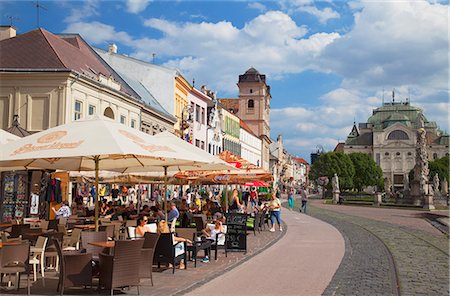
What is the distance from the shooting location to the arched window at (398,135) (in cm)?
15576

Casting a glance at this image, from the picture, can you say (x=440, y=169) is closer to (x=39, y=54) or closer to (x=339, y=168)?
(x=339, y=168)

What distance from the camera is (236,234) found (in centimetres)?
1473

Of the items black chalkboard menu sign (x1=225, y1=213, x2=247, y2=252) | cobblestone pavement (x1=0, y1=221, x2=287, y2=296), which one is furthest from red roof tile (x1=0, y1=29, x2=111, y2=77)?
cobblestone pavement (x1=0, y1=221, x2=287, y2=296)

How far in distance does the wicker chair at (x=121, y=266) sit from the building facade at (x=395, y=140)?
480ft

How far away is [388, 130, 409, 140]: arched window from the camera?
511ft

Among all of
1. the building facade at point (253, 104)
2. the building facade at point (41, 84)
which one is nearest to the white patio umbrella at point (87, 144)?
the building facade at point (41, 84)

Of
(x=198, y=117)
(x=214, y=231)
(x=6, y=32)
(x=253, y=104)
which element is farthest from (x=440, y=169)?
(x=214, y=231)

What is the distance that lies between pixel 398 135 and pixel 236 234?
151416mm

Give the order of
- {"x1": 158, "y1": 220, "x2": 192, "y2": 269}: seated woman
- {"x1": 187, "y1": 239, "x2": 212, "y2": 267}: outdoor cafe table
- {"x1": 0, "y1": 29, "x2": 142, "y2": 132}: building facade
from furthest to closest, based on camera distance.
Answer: {"x1": 0, "y1": 29, "x2": 142, "y2": 132}: building facade
{"x1": 187, "y1": 239, "x2": 212, "y2": 267}: outdoor cafe table
{"x1": 158, "y1": 220, "x2": 192, "y2": 269}: seated woman

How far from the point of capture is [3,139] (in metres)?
12.4

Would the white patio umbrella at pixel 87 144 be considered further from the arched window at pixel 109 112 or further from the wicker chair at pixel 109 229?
the arched window at pixel 109 112

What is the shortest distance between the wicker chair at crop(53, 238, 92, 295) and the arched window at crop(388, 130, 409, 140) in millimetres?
156442

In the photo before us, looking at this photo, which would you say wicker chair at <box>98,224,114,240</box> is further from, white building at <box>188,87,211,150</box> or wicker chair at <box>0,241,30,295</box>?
white building at <box>188,87,211,150</box>

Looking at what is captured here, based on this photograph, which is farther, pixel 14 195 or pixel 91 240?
pixel 14 195
